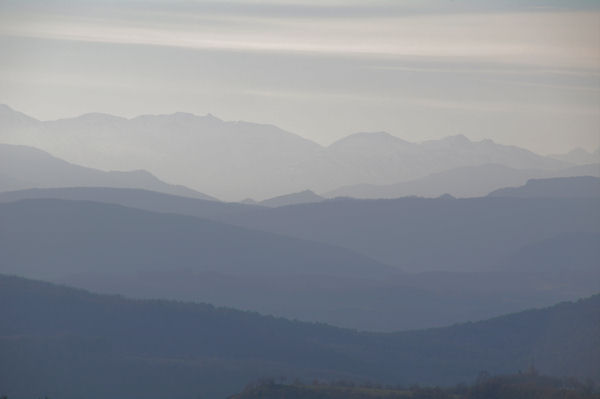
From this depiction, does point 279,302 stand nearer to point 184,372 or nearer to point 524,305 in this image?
point 524,305

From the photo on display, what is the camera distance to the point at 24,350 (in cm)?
9700

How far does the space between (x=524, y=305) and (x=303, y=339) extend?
3229 inches

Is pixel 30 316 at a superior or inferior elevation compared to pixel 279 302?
inferior

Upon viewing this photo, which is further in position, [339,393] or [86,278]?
[86,278]

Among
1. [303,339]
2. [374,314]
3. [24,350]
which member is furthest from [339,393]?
[374,314]

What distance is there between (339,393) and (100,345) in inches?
1898

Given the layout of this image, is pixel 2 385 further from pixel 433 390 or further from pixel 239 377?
pixel 433 390

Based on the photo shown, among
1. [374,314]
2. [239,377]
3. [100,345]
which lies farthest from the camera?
[374,314]

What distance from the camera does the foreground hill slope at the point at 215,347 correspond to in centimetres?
9325

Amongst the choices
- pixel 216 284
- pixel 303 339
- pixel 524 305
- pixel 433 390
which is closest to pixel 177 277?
pixel 216 284

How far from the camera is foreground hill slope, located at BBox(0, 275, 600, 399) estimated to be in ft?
306

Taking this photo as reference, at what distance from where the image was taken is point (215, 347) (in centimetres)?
11375

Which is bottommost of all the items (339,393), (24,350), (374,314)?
(339,393)

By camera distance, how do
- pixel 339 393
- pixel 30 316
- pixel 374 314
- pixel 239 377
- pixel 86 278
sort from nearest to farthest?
pixel 339 393 < pixel 239 377 < pixel 30 316 < pixel 374 314 < pixel 86 278
